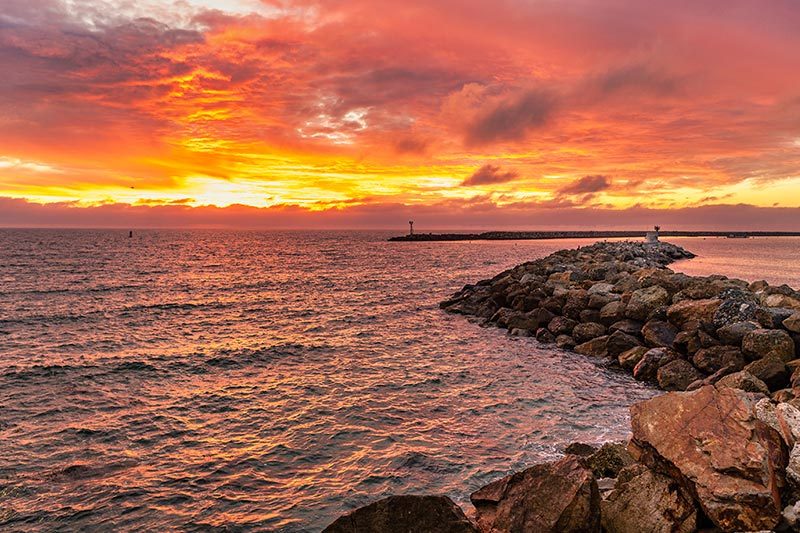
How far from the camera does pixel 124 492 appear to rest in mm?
10078

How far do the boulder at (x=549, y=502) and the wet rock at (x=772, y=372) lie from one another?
34.9ft

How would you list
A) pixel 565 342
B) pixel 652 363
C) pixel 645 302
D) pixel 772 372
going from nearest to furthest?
pixel 772 372 < pixel 652 363 < pixel 645 302 < pixel 565 342

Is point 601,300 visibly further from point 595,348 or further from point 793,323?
point 793,323

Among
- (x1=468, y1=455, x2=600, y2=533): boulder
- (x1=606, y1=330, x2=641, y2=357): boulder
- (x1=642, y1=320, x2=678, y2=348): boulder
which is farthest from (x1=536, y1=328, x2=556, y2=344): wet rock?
(x1=468, y1=455, x2=600, y2=533): boulder

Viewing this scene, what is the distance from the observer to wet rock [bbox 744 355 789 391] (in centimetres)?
1413

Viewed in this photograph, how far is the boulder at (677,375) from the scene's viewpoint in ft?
52.5

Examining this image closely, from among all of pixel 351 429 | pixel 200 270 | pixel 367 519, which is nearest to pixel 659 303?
pixel 351 429

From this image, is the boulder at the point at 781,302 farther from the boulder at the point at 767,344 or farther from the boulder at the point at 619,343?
the boulder at the point at 619,343

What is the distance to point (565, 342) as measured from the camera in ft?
73.5

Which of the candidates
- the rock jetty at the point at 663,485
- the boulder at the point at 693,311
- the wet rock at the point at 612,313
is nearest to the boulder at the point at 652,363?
the boulder at the point at 693,311

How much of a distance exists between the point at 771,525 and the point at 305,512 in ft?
24.2

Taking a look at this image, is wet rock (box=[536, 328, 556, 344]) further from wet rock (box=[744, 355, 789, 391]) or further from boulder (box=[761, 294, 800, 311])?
wet rock (box=[744, 355, 789, 391])

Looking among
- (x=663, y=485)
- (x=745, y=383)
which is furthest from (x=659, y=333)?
(x=663, y=485)

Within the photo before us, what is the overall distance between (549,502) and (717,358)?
12941mm
